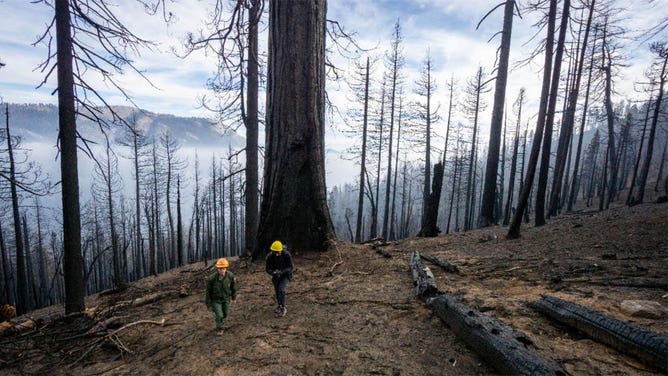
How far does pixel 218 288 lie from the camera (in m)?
4.29

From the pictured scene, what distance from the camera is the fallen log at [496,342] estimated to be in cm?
238

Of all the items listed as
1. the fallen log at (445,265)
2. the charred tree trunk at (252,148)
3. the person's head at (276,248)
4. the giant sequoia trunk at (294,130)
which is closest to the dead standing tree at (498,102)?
the fallen log at (445,265)

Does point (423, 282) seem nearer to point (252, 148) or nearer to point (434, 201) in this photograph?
point (434, 201)

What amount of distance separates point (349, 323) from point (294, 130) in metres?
4.13

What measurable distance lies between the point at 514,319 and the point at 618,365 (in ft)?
3.40

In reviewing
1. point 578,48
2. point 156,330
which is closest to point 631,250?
point 156,330

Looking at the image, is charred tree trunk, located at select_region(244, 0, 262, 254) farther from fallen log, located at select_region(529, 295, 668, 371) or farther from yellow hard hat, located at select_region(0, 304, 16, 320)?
fallen log, located at select_region(529, 295, 668, 371)

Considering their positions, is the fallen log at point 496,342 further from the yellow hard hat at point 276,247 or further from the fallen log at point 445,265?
the yellow hard hat at point 276,247

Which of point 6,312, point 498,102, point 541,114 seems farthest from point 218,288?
point 498,102

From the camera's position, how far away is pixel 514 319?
361cm

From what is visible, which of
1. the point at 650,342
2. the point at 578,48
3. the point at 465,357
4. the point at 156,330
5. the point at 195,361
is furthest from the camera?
the point at 578,48

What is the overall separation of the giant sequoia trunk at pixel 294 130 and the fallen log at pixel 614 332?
4.30 metres

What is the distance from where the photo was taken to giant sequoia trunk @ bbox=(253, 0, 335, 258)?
6273mm

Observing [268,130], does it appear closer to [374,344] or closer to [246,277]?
[246,277]
